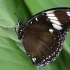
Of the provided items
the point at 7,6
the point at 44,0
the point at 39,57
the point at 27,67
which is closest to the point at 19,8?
the point at 7,6

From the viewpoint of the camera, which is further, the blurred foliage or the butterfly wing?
the butterfly wing

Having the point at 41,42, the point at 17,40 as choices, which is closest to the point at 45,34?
the point at 41,42

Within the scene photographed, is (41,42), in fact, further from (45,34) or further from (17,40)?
(17,40)

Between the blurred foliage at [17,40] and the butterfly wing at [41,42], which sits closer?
the blurred foliage at [17,40]

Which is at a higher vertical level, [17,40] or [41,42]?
[17,40]
